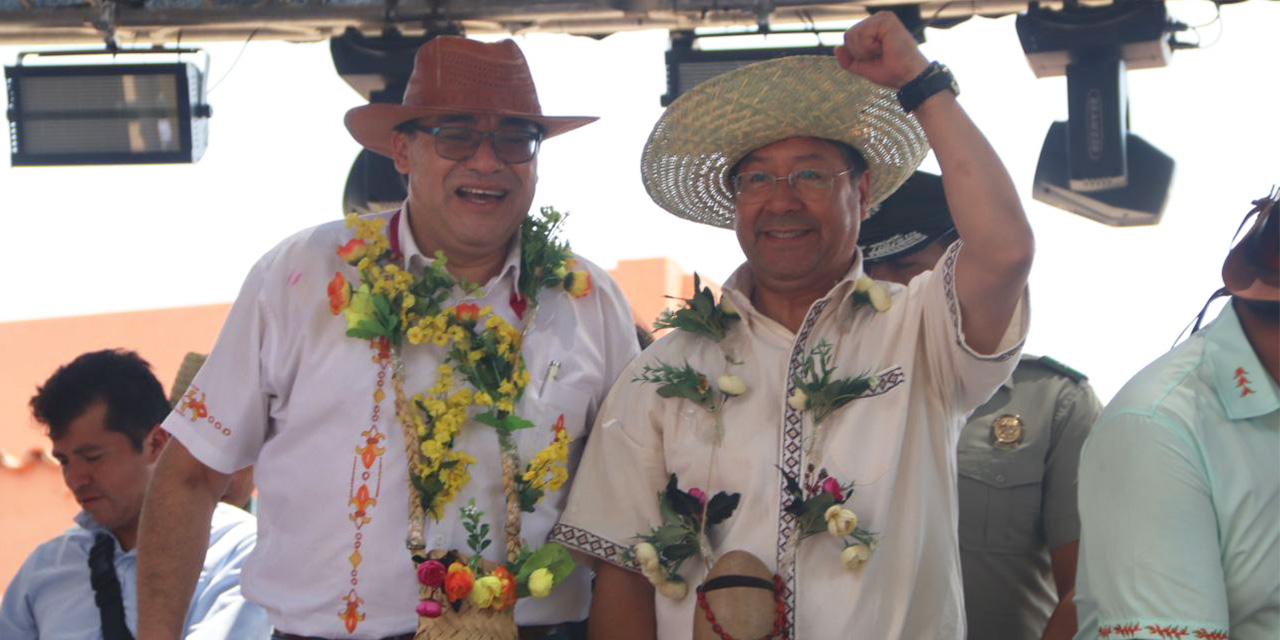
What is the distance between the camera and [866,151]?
3438 mm

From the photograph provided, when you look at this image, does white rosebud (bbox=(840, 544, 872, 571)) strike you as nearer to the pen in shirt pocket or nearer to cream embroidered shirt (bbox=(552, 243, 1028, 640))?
cream embroidered shirt (bbox=(552, 243, 1028, 640))

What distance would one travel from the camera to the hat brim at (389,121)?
3.55m

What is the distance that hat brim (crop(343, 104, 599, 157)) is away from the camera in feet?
11.6

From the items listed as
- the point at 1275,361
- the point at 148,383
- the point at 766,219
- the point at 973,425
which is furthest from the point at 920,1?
the point at 1275,361

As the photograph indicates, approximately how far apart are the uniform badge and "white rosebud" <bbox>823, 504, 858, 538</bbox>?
979mm

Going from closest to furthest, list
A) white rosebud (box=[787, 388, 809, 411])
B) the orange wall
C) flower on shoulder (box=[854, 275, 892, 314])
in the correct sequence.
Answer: white rosebud (box=[787, 388, 809, 411]), flower on shoulder (box=[854, 275, 892, 314]), the orange wall

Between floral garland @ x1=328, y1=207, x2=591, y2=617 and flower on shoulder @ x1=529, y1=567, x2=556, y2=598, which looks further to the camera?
floral garland @ x1=328, y1=207, x2=591, y2=617

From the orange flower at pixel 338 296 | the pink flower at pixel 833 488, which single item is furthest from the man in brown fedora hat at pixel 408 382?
the pink flower at pixel 833 488

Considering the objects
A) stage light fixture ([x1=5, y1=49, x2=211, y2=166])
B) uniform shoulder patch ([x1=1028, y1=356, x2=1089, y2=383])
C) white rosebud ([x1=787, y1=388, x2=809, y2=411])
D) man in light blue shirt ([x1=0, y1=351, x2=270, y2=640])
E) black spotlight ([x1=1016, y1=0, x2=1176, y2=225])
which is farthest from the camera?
stage light fixture ([x1=5, y1=49, x2=211, y2=166])

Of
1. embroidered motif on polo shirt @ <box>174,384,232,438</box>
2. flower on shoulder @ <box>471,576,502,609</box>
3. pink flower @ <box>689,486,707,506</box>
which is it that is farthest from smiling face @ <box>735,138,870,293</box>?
embroidered motif on polo shirt @ <box>174,384,232,438</box>

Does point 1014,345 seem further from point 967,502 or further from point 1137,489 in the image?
point 967,502

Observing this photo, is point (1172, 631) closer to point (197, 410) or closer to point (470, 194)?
point (470, 194)

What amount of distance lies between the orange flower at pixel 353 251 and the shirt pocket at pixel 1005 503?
1.59 m

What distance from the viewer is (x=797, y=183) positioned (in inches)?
129
